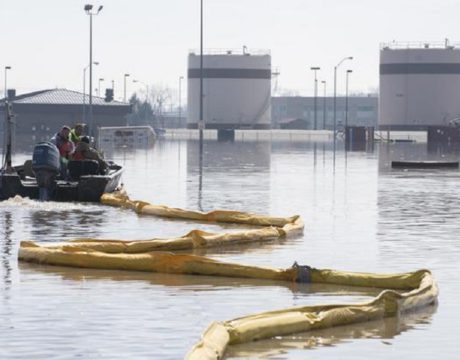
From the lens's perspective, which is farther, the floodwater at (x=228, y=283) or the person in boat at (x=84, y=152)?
the person in boat at (x=84, y=152)

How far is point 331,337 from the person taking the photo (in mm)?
15156

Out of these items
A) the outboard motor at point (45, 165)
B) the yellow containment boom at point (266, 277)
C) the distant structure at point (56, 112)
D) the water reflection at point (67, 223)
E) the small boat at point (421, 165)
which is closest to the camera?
the yellow containment boom at point (266, 277)

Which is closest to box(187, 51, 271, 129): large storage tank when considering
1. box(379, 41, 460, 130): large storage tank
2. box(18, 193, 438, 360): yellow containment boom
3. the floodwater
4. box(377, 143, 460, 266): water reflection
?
box(379, 41, 460, 130): large storage tank

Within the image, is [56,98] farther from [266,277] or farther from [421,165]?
[266,277]

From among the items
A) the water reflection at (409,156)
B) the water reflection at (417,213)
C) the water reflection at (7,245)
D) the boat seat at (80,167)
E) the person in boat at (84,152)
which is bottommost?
the water reflection at (409,156)

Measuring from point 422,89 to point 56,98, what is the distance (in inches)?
1775

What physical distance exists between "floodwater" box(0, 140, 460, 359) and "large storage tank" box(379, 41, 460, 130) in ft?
437

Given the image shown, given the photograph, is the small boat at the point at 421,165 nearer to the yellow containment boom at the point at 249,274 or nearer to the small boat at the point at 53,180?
the small boat at the point at 53,180

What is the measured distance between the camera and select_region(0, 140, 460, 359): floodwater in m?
14.5

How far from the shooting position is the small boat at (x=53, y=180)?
1345 inches

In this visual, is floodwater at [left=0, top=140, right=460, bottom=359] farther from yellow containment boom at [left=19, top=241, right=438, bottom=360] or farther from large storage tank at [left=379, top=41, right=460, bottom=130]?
large storage tank at [left=379, top=41, right=460, bottom=130]

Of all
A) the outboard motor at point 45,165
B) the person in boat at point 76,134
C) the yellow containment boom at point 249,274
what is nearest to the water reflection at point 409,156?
the person in boat at point 76,134

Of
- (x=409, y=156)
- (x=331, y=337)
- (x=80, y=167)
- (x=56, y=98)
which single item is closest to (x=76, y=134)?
(x=80, y=167)

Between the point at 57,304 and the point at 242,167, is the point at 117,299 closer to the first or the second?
the point at 57,304
